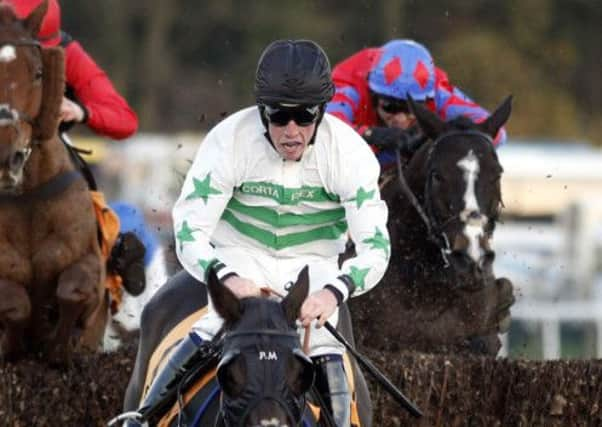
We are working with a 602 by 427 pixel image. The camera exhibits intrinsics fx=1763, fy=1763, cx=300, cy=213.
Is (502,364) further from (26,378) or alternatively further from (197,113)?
(197,113)

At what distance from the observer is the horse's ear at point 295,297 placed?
502 centimetres

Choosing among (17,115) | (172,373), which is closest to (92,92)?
(17,115)

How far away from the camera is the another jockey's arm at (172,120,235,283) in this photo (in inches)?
217

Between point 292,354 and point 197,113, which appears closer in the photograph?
point 292,354

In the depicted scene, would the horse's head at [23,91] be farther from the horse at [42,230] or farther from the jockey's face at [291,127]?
the jockey's face at [291,127]

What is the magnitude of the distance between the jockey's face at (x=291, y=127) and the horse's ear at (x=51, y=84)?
8.05 feet

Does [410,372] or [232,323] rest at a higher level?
[232,323]

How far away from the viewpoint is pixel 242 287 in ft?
17.0

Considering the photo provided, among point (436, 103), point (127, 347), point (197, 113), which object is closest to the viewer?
point (127, 347)

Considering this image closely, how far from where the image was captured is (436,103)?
371 inches

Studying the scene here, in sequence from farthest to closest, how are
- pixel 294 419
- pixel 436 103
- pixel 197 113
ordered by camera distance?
1. pixel 197 113
2. pixel 436 103
3. pixel 294 419

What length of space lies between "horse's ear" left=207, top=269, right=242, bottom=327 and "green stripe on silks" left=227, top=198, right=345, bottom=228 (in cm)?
76

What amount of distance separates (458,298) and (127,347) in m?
1.62

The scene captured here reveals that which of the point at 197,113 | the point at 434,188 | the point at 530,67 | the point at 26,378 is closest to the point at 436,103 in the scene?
the point at 434,188
